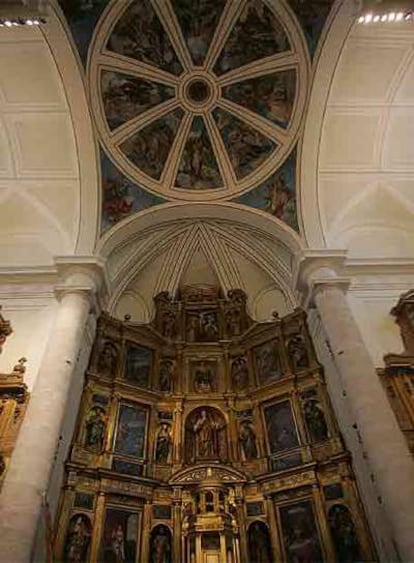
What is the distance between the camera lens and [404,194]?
13.5m

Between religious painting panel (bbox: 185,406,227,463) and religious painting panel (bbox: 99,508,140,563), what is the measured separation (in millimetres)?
2051

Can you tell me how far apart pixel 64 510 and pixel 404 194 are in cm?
1311

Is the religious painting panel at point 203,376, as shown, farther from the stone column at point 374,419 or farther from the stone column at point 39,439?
the stone column at point 374,419

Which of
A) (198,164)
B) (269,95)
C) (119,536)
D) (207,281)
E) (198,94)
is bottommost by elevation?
Answer: (119,536)

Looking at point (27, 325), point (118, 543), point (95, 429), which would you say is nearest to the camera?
point (118, 543)

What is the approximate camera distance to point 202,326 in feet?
45.4

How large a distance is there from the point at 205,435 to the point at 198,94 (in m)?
10.2

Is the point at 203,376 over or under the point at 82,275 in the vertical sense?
under

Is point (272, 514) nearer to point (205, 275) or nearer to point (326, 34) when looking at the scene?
point (205, 275)

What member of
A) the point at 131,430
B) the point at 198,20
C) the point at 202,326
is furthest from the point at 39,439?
the point at 198,20

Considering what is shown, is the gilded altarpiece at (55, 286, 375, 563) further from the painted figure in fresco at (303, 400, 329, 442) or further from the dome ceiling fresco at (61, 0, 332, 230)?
the dome ceiling fresco at (61, 0, 332, 230)

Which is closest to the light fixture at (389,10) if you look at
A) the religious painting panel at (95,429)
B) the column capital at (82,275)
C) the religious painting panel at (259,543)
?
the column capital at (82,275)

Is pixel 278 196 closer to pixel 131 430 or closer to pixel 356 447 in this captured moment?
pixel 356 447

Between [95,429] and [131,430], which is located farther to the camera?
[131,430]
